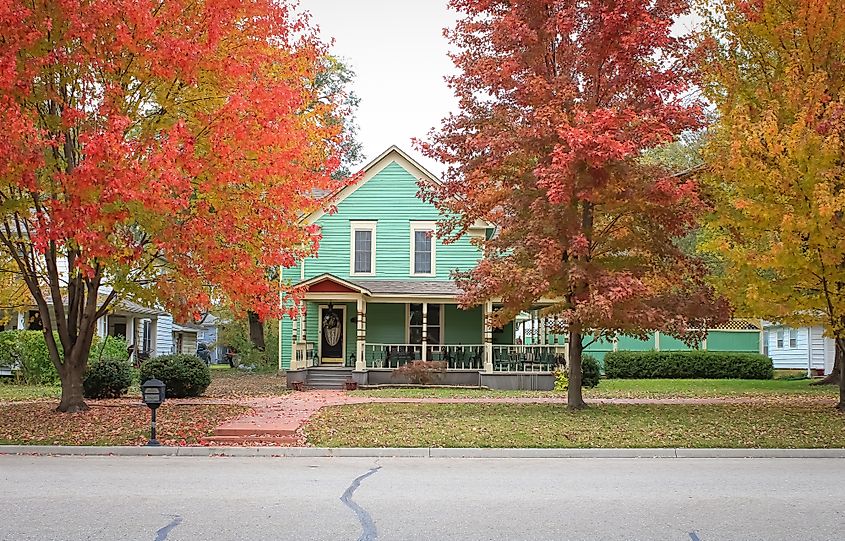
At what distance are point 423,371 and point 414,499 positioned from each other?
55.4 feet

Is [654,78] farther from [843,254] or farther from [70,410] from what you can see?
[70,410]

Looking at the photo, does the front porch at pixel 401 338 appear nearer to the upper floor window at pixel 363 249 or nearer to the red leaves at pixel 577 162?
the upper floor window at pixel 363 249

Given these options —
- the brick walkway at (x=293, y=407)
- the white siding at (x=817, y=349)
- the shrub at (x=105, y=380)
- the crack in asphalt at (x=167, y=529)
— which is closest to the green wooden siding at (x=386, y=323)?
the brick walkway at (x=293, y=407)

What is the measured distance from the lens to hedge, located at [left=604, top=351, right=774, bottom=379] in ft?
107

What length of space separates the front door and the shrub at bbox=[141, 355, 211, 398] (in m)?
8.02

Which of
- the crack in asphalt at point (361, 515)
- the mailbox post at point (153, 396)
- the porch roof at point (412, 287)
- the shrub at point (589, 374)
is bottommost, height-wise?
the crack in asphalt at point (361, 515)

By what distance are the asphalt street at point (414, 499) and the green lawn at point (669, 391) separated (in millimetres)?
10674

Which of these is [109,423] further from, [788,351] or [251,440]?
[788,351]

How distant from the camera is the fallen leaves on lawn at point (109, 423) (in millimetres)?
13906

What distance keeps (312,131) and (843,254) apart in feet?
35.0

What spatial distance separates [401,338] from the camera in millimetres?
29656

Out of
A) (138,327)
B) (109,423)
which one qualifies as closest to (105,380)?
(109,423)

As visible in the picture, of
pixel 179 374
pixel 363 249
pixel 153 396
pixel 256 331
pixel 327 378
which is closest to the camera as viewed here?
pixel 153 396

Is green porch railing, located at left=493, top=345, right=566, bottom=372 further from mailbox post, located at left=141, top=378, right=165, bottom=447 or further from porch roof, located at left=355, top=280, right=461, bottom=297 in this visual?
mailbox post, located at left=141, top=378, right=165, bottom=447
